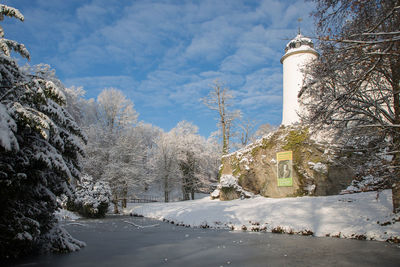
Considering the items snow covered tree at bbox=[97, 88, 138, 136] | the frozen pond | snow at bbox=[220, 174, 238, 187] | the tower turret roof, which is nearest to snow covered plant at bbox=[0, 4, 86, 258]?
the frozen pond

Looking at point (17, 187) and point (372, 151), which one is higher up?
point (372, 151)

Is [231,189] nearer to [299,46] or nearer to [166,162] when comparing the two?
[166,162]

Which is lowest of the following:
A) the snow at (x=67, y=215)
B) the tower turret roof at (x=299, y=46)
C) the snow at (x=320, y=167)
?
the snow at (x=67, y=215)

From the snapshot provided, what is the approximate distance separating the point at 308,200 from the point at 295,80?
1205cm

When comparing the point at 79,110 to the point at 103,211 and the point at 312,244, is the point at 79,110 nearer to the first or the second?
the point at 103,211

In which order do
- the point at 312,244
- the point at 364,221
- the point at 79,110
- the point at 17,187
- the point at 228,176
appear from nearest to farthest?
the point at 17,187 → the point at 312,244 → the point at 364,221 → the point at 228,176 → the point at 79,110

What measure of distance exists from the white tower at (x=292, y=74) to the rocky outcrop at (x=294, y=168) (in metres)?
4.19

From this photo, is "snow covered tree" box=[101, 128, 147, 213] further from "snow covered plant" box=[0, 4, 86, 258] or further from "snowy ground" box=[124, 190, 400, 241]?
"snow covered plant" box=[0, 4, 86, 258]

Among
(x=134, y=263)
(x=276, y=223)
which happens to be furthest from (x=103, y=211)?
(x=134, y=263)

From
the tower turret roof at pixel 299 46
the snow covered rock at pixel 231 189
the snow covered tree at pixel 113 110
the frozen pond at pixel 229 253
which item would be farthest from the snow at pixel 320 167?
the snow covered tree at pixel 113 110

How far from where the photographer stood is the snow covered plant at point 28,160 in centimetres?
572

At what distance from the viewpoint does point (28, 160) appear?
6113 mm

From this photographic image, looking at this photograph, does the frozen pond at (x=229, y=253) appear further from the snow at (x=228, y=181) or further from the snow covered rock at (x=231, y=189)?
the snow at (x=228, y=181)

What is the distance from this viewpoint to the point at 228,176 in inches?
894
